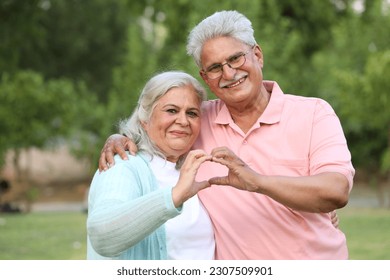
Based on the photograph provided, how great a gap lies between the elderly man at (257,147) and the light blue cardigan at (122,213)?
0.64ft

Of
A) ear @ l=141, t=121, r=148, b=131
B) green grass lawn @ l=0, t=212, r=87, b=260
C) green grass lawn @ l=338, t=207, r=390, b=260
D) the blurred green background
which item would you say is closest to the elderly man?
ear @ l=141, t=121, r=148, b=131

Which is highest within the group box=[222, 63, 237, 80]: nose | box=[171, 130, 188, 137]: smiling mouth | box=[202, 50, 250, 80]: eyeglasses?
box=[202, 50, 250, 80]: eyeglasses

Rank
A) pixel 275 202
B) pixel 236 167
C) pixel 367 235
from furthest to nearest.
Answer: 1. pixel 367 235
2. pixel 275 202
3. pixel 236 167

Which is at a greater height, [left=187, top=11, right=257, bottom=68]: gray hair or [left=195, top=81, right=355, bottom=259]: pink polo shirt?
[left=187, top=11, right=257, bottom=68]: gray hair

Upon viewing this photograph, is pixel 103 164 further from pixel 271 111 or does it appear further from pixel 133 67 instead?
pixel 133 67

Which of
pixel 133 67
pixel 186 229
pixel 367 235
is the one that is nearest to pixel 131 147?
pixel 186 229

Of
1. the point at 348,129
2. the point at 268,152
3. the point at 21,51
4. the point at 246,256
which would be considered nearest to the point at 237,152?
the point at 268,152

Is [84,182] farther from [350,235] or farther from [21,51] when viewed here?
[350,235]

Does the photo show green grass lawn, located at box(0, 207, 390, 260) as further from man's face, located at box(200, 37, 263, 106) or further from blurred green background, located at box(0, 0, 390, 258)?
man's face, located at box(200, 37, 263, 106)

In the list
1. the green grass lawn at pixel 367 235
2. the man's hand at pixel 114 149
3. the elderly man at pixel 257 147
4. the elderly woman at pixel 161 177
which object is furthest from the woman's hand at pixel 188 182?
the green grass lawn at pixel 367 235

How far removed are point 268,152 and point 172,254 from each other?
65 centimetres

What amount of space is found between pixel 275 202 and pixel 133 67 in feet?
52.7

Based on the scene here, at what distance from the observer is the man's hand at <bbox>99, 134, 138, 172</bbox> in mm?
3088

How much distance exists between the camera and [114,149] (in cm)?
318
